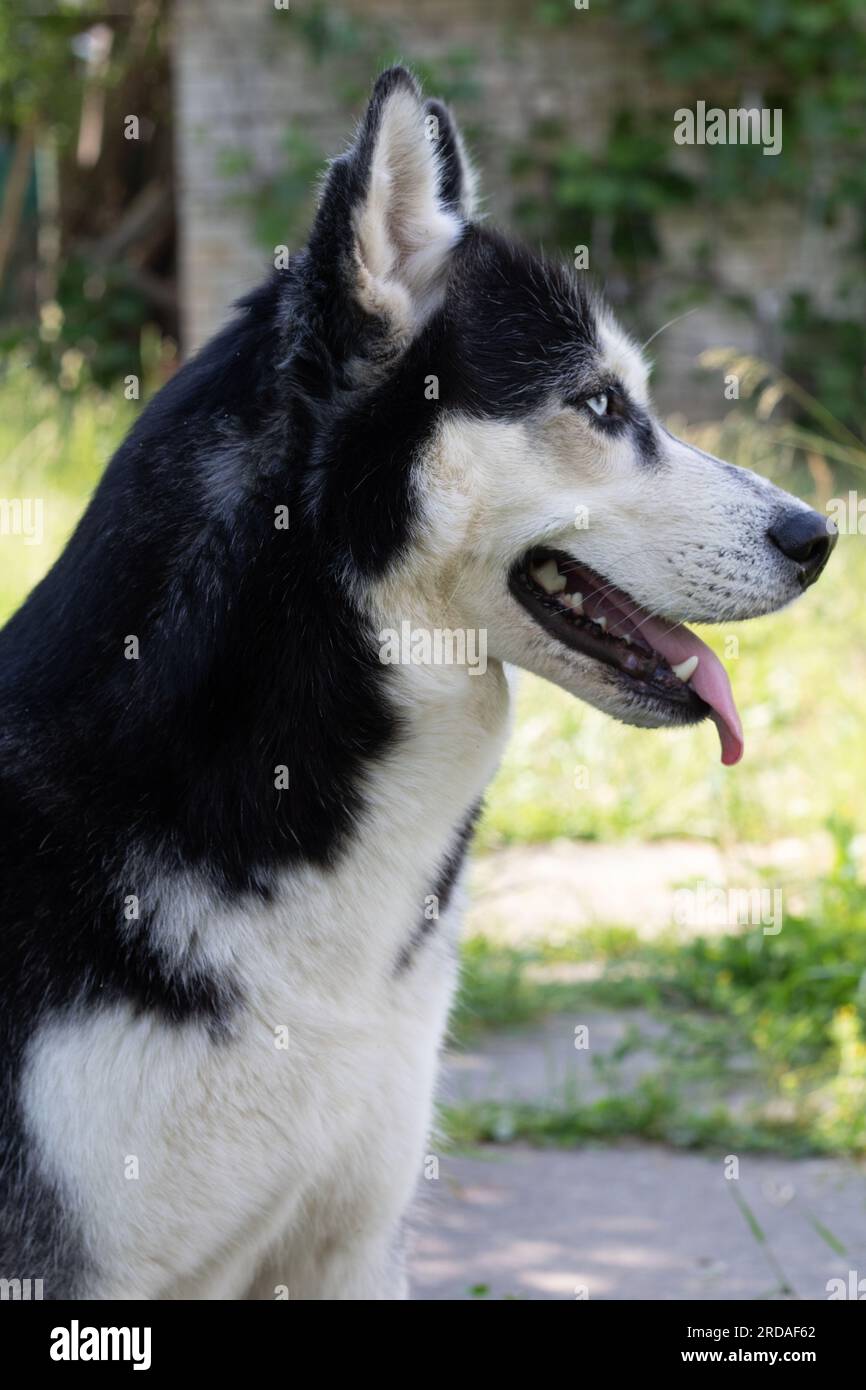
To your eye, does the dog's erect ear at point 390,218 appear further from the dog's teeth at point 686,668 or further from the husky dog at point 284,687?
the dog's teeth at point 686,668

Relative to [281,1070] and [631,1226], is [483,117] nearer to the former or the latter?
[631,1226]

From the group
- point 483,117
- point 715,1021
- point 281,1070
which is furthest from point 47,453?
point 281,1070

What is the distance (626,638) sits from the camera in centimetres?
229

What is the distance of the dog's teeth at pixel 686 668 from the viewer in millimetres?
2316

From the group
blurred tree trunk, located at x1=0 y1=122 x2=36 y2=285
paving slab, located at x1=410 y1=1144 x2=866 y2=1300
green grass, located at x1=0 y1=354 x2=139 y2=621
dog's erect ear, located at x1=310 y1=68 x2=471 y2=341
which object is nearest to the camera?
dog's erect ear, located at x1=310 y1=68 x2=471 y2=341

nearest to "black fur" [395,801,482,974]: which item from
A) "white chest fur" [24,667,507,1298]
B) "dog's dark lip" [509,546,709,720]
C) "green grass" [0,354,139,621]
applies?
"white chest fur" [24,667,507,1298]

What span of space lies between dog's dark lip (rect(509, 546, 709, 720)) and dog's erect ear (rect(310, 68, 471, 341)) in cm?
38

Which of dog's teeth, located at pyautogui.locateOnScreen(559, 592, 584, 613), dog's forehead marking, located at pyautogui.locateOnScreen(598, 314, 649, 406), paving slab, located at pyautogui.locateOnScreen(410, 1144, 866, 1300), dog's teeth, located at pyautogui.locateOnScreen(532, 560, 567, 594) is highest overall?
dog's forehead marking, located at pyautogui.locateOnScreen(598, 314, 649, 406)

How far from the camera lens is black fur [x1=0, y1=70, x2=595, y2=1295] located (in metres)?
2.06

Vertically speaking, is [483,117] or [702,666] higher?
[483,117]

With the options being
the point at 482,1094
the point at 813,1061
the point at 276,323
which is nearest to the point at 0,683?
the point at 276,323

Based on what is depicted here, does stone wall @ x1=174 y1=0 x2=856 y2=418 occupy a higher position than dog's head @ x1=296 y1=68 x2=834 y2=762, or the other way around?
stone wall @ x1=174 y1=0 x2=856 y2=418

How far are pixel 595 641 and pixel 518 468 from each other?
11.2 inches

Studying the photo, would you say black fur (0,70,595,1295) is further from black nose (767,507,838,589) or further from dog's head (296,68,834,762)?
black nose (767,507,838,589)
